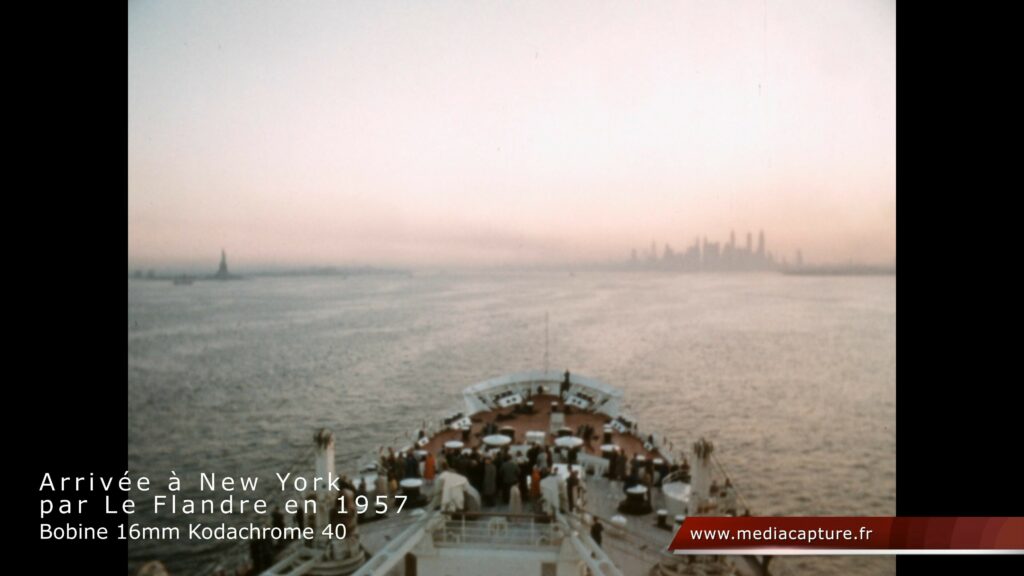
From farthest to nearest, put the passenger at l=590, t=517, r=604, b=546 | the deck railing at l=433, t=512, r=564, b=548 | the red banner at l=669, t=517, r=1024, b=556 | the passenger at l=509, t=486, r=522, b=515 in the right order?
the passenger at l=509, t=486, r=522, b=515
the passenger at l=590, t=517, r=604, b=546
the deck railing at l=433, t=512, r=564, b=548
the red banner at l=669, t=517, r=1024, b=556

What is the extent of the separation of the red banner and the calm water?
217cm

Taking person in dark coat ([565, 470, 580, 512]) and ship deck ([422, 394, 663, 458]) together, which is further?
ship deck ([422, 394, 663, 458])

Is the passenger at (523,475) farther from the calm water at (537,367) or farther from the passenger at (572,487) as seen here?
A: the calm water at (537,367)

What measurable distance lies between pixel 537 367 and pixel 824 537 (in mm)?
8383

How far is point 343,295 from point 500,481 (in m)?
11.3

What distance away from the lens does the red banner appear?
11.3ft

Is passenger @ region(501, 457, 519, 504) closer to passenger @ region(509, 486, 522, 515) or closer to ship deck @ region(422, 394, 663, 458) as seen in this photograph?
passenger @ region(509, 486, 522, 515)

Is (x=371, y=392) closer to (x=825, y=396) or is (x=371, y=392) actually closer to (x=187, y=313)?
(x=187, y=313)

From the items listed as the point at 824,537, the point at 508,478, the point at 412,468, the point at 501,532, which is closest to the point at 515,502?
the point at 508,478

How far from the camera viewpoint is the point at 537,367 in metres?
11.7

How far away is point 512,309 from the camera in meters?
13.4

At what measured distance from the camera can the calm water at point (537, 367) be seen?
24.8 feet

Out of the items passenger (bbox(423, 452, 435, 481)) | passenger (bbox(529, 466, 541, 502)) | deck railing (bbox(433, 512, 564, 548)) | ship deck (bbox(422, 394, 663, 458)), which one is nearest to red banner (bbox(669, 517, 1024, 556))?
deck railing (bbox(433, 512, 564, 548))

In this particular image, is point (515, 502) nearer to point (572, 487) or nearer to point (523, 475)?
point (523, 475)
